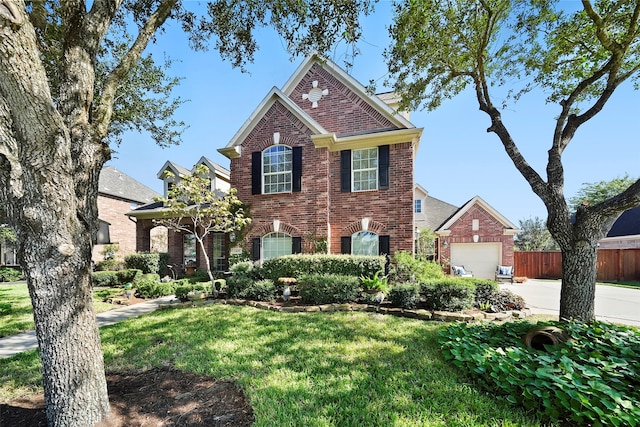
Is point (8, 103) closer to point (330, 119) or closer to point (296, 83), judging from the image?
point (330, 119)

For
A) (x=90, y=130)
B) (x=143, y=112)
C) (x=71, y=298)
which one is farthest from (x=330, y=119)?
(x=71, y=298)

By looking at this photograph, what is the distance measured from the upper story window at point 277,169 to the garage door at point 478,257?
39.7 feet

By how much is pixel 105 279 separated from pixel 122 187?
13.1 m

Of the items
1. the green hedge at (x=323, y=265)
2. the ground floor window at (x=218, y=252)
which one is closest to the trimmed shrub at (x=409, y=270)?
the green hedge at (x=323, y=265)

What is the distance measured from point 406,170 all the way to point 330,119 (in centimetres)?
407

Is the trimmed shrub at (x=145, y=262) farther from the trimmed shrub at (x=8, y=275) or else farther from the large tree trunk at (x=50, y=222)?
the large tree trunk at (x=50, y=222)

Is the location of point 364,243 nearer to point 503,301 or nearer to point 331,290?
point 331,290

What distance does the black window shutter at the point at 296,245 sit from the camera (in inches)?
424

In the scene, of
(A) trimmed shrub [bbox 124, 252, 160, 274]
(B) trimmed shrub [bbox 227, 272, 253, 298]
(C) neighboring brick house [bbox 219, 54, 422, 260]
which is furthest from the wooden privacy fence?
(A) trimmed shrub [bbox 124, 252, 160, 274]

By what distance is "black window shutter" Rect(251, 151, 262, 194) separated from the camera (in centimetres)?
1144

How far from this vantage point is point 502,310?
6.91 metres

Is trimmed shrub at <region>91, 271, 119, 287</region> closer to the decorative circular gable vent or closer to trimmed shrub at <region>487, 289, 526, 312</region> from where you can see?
the decorative circular gable vent

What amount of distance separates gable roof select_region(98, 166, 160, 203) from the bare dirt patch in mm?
21264

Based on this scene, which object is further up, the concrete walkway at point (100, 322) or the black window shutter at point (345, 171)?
the black window shutter at point (345, 171)
